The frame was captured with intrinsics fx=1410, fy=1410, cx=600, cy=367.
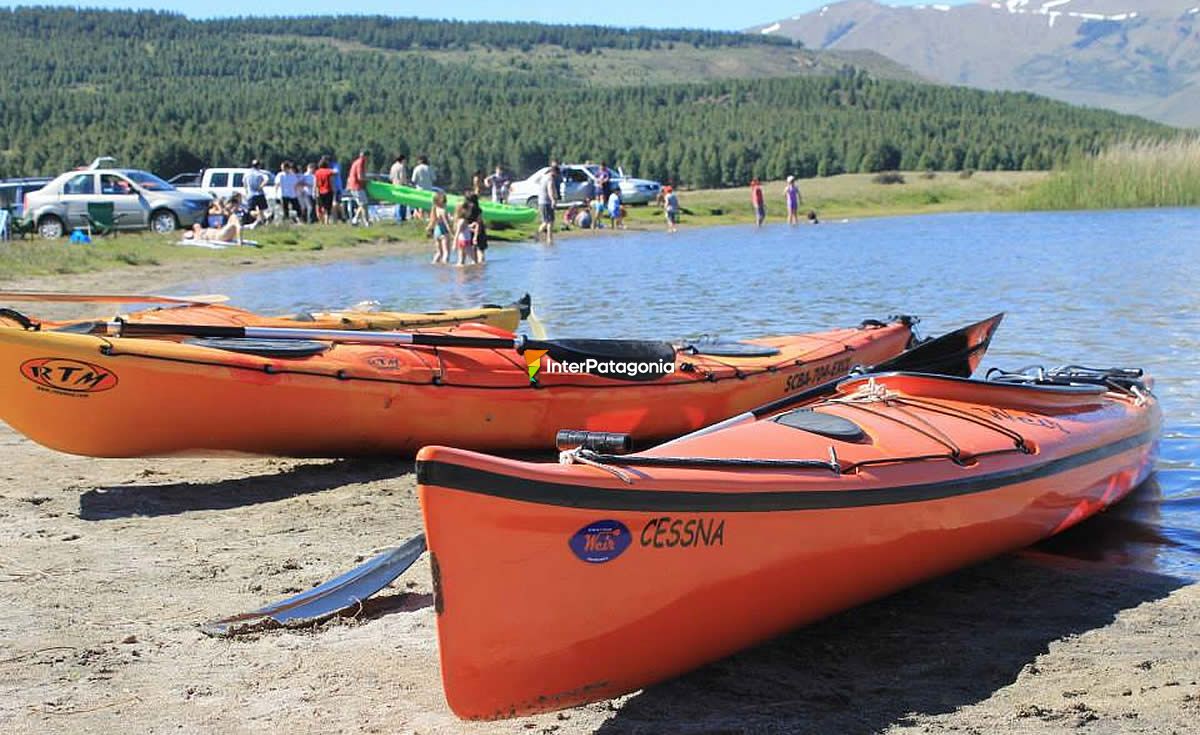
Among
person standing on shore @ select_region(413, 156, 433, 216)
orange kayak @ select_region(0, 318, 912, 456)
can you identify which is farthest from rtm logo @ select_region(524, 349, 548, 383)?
person standing on shore @ select_region(413, 156, 433, 216)

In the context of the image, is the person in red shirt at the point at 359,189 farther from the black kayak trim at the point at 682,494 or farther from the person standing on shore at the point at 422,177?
the black kayak trim at the point at 682,494

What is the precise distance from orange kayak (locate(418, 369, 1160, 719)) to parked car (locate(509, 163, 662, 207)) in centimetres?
2832

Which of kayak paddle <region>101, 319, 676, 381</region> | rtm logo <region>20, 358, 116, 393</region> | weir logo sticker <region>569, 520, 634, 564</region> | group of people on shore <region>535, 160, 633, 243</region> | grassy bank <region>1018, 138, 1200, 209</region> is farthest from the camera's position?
grassy bank <region>1018, 138, 1200, 209</region>

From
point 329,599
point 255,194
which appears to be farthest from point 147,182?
point 329,599

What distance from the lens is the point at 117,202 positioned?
24.8 metres

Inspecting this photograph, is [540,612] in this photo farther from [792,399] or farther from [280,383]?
[280,383]

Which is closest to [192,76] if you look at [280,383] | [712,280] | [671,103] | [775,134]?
[671,103]

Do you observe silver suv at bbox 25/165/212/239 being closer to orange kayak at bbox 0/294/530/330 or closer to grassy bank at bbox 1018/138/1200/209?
orange kayak at bbox 0/294/530/330

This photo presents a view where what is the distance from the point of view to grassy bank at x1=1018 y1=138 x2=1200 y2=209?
105 feet

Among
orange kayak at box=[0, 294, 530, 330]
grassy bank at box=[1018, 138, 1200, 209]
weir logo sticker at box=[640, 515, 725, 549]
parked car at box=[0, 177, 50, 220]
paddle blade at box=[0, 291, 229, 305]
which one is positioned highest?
grassy bank at box=[1018, 138, 1200, 209]

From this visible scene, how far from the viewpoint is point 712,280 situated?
2036 centimetres

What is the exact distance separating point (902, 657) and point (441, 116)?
187 ft

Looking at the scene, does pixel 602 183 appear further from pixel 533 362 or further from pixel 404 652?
pixel 404 652

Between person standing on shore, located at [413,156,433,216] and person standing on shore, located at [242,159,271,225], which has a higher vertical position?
person standing on shore, located at [413,156,433,216]
